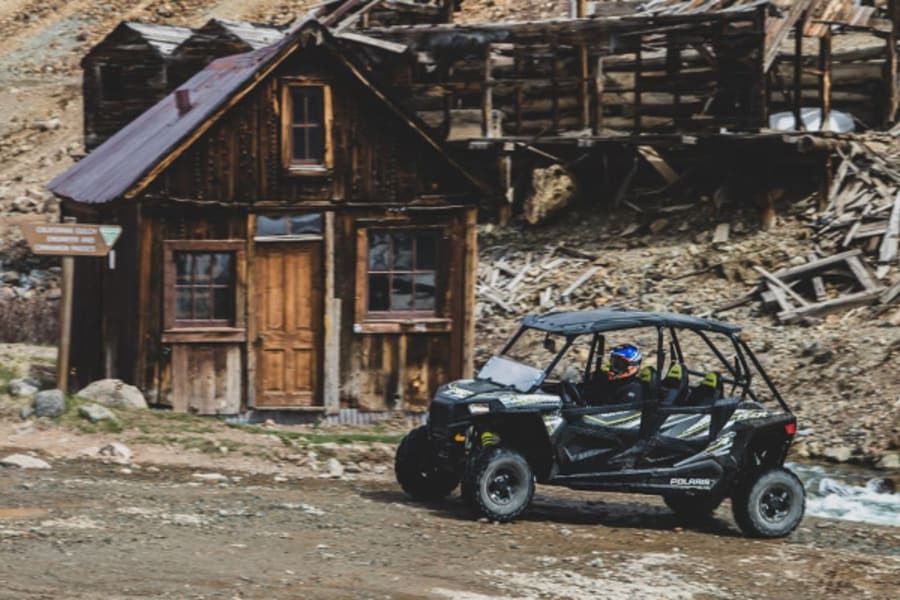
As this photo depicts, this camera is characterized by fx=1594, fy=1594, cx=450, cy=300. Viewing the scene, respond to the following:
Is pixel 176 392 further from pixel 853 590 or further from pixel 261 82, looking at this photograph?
pixel 853 590

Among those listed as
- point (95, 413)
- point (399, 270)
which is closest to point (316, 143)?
point (399, 270)

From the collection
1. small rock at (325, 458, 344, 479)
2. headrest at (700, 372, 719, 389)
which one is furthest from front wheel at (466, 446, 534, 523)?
small rock at (325, 458, 344, 479)

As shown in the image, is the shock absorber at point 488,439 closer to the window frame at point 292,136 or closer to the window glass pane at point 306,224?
the window glass pane at point 306,224

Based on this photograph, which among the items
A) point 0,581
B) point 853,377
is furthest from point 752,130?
point 0,581

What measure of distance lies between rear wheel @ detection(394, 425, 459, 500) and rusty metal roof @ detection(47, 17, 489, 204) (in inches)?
228

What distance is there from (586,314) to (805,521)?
11.9 feet

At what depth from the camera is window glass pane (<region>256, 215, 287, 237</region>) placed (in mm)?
20359

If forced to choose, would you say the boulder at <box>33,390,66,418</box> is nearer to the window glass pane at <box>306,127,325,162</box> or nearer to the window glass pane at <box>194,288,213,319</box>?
the window glass pane at <box>194,288,213,319</box>

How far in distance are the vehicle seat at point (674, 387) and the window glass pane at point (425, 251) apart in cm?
632

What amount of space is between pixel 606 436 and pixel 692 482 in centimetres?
97

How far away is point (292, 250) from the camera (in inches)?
810

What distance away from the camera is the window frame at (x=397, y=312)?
20.7m

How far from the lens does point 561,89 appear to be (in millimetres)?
33125

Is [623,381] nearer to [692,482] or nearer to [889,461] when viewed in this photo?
[692,482]
